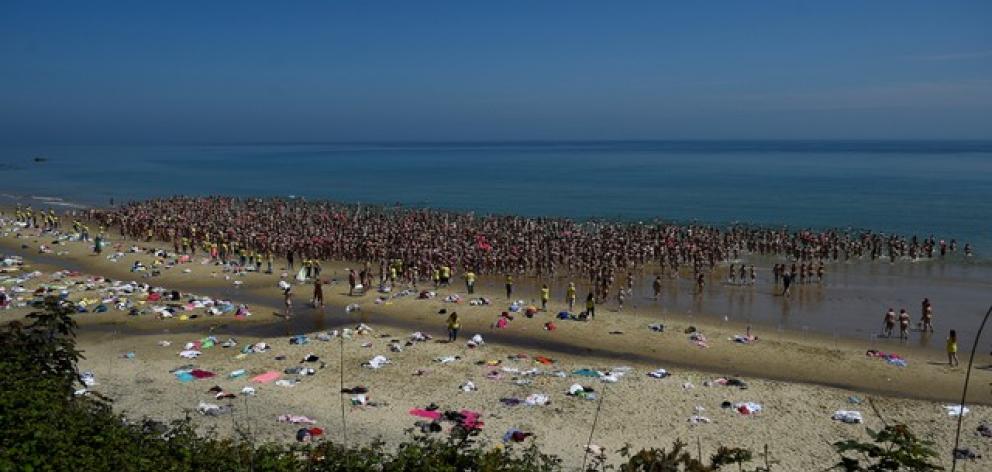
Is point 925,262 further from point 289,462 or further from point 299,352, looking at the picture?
point 289,462

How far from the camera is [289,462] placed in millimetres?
8461

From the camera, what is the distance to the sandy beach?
15727 mm

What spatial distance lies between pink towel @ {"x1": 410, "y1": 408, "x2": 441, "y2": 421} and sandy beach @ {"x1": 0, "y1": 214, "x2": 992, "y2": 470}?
0.81ft

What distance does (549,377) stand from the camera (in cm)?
1888

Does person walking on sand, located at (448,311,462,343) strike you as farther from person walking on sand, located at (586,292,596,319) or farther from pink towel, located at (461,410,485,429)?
pink towel, located at (461,410,485,429)

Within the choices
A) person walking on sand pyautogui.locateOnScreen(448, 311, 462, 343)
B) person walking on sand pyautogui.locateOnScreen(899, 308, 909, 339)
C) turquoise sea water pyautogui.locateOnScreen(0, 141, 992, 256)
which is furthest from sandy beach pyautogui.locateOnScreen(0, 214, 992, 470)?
turquoise sea water pyautogui.locateOnScreen(0, 141, 992, 256)

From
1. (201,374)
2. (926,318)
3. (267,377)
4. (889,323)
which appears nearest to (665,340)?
(889,323)

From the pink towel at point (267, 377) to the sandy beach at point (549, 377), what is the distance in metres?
0.22

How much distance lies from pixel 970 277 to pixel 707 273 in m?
12.9

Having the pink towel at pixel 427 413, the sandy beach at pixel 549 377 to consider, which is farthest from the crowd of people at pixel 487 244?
the pink towel at pixel 427 413

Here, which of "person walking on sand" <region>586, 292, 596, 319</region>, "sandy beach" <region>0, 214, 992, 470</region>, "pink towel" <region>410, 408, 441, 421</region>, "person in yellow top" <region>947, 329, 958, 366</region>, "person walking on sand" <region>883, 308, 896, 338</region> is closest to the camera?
"sandy beach" <region>0, 214, 992, 470</region>

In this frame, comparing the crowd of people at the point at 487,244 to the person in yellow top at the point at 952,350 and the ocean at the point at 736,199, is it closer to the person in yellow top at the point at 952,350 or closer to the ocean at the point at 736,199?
the ocean at the point at 736,199

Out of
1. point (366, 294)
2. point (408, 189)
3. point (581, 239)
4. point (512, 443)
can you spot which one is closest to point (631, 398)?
point (512, 443)

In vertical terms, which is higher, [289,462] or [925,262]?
[289,462]
